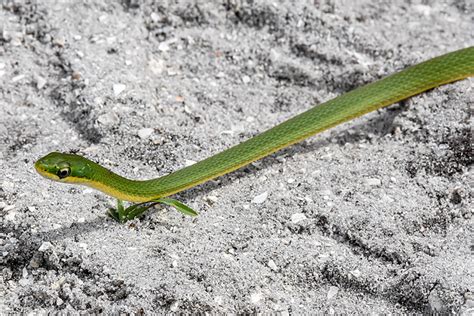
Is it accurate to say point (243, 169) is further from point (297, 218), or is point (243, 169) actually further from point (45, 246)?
point (45, 246)

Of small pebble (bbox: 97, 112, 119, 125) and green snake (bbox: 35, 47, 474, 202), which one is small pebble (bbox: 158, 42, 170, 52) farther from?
green snake (bbox: 35, 47, 474, 202)

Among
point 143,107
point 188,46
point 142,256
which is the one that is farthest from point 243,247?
point 188,46

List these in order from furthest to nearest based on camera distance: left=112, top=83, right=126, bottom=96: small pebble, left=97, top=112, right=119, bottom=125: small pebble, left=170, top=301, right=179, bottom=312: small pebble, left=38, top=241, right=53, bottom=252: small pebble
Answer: left=112, top=83, right=126, bottom=96: small pebble → left=97, top=112, right=119, bottom=125: small pebble → left=38, top=241, right=53, bottom=252: small pebble → left=170, top=301, right=179, bottom=312: small pebble

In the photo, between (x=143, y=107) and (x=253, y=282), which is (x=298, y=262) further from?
(x=143, y=107)

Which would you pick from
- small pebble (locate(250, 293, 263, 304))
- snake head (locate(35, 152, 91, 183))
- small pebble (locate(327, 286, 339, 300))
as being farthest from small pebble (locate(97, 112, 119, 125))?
small pebble (locate(327, 286, 339, 300))

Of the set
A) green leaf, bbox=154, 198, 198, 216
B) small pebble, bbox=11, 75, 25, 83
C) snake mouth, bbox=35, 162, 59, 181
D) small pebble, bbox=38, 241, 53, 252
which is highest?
snake mouth, bbox=35, 162, 59, 181

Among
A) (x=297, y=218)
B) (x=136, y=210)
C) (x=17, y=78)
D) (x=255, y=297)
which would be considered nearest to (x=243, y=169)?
(x=297, y=218)
